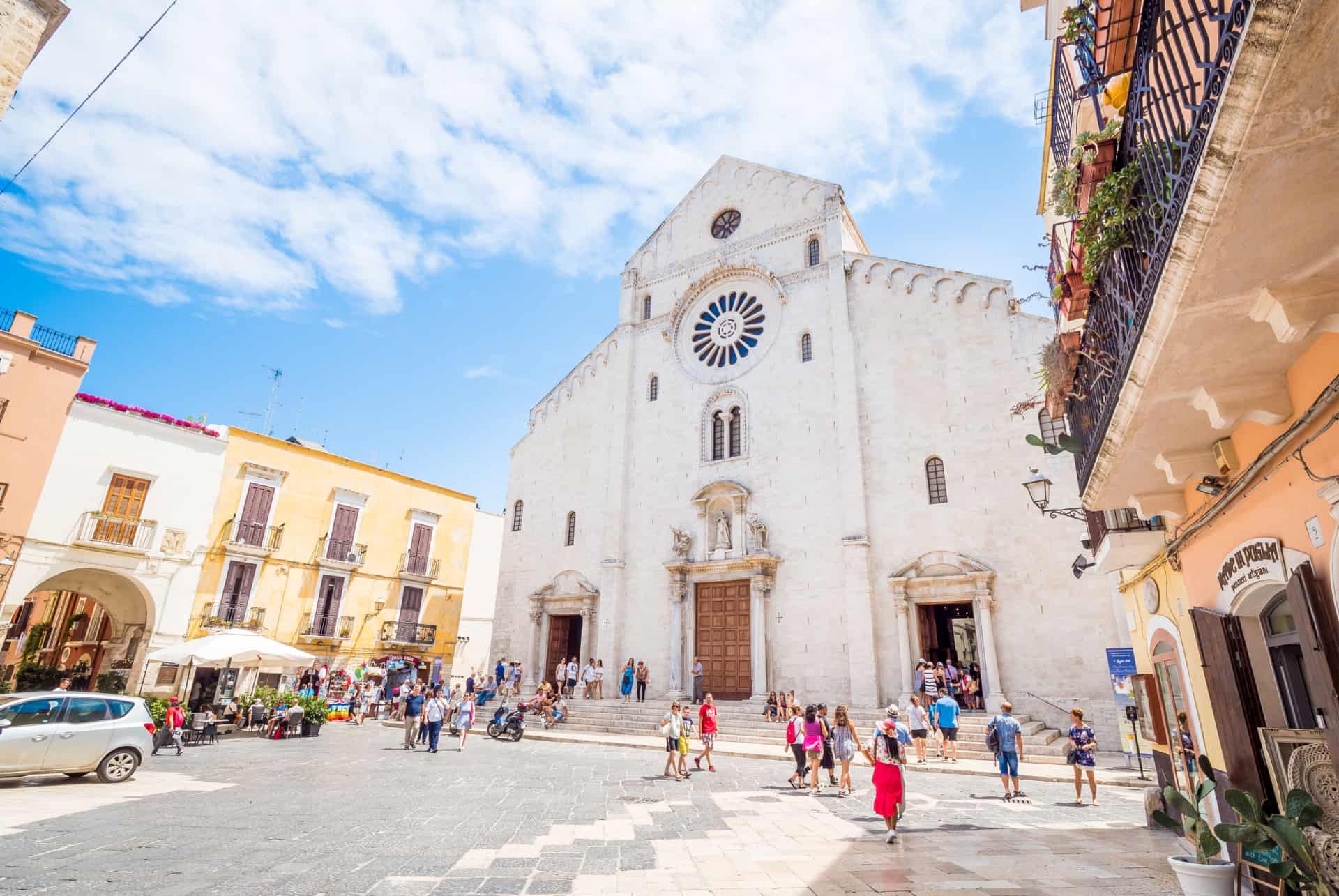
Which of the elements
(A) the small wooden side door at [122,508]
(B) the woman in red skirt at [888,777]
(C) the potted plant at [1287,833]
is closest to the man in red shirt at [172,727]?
(A) the small wooden side door at [122,508]

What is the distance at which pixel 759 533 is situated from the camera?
19.9m

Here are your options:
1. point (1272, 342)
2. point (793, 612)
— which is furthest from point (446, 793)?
point (793, 612)

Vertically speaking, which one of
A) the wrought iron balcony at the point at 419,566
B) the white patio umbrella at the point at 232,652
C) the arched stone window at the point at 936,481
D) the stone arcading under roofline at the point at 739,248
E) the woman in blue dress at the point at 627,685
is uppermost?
the stone arcading under roofline at the point at 739,248

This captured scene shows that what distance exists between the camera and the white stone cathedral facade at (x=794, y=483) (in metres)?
16.7

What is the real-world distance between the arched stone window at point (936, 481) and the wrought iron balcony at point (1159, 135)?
13.0m

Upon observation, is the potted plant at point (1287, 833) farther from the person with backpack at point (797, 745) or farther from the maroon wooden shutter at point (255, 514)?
the maroon wooden shutter at point (255, 514)

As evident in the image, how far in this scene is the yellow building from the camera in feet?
70.6

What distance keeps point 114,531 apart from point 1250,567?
24552mm

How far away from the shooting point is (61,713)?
9539 mm

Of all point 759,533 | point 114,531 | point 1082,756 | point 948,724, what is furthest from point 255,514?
point 1082,756

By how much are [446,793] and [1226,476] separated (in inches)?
380

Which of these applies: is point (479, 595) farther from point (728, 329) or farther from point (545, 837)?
point (545, 837)

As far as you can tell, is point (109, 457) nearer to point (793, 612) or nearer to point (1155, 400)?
point (793, 612)

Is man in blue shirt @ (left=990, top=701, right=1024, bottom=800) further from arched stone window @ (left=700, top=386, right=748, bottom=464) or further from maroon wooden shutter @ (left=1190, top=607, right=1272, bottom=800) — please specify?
arched stone window @ (left=700, top=386, right=748, bottom=464)
